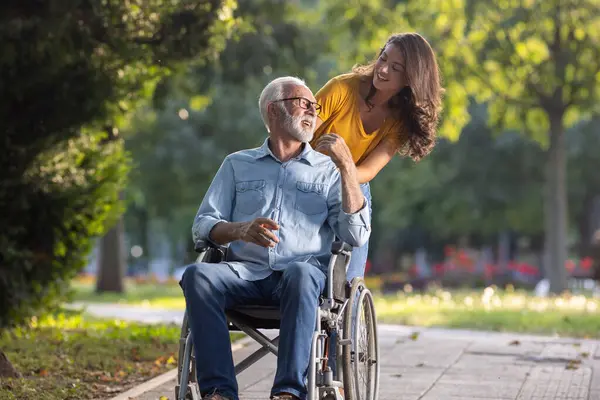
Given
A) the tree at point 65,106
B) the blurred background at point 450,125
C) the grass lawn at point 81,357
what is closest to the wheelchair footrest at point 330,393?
the grass lawn at point 81,357

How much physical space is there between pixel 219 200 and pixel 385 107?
1207 millimetres

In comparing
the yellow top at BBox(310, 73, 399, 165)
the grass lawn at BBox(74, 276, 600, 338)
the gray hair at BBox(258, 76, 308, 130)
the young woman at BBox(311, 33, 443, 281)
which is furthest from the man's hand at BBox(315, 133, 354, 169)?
the grass lawn at BBox(74, 276, 600, 338)

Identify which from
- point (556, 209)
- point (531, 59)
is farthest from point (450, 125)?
point (556, 209)

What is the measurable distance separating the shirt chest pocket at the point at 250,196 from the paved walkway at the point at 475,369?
1.72 metres

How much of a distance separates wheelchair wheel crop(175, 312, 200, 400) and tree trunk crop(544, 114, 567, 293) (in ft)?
50.0

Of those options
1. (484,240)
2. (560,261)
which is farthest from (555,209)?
(484,240)

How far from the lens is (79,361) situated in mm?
8250

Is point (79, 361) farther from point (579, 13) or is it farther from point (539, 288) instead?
point (539, 288)

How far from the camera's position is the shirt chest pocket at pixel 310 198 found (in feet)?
17.4

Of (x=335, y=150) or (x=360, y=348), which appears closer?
(x=335, y=150)

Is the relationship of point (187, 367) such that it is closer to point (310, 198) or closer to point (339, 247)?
point (339, 247)

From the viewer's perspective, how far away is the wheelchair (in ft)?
16.4

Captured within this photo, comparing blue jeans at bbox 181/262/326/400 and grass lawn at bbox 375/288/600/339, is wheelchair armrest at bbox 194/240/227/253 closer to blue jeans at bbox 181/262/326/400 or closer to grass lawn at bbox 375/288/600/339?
blue jeans at bbox 181/262/326/400

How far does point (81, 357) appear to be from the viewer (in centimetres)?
846
